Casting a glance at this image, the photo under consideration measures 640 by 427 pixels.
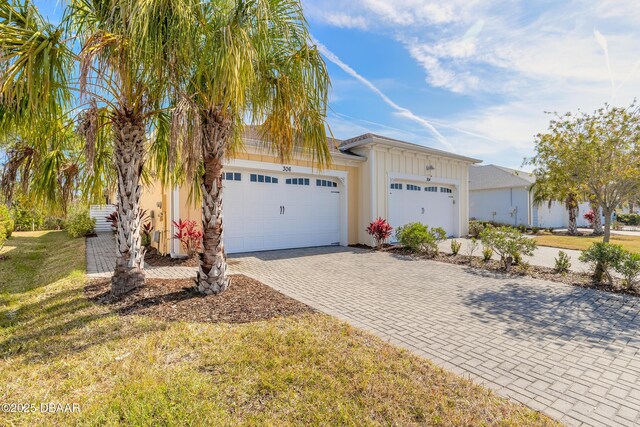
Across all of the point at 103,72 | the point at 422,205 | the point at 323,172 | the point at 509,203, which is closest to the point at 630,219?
the point at 509,203

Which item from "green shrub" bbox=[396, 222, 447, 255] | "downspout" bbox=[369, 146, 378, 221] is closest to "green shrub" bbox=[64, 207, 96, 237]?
"downspout" bbox=[369, 146, 378, 221]

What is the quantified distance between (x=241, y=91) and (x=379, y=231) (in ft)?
28.5

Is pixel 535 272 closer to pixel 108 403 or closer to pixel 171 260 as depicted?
pixel 108 403

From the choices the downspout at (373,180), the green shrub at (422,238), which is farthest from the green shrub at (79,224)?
the green shrub at (422,238)

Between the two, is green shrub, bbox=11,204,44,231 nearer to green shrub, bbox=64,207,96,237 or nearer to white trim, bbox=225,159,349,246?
green shrub, bbox=64,207,96,237

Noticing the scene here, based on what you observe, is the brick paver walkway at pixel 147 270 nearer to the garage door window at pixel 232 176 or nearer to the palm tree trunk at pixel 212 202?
the palm tree trunk at pixel 212 202

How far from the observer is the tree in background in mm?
Result: 7082

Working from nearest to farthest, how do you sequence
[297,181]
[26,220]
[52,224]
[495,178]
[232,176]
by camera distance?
[232,176] < [297,181] < [26,220] < [52,224] < [495,178]

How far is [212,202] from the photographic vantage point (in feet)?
16.8

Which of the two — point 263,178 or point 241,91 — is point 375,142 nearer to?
point 263,178

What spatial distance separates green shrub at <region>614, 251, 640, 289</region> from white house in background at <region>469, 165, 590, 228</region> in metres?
17.8

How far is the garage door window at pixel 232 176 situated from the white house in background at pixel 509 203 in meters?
20.5

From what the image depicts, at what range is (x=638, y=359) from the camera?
331 centimetres

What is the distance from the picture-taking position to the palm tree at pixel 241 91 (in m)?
3.82
